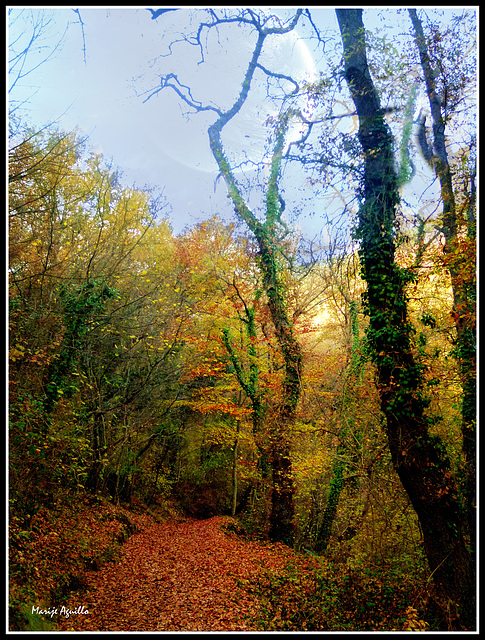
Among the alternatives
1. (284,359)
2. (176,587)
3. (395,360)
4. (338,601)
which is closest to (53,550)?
(176,587)

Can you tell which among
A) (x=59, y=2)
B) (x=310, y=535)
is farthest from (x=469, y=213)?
(x=310, y=535)

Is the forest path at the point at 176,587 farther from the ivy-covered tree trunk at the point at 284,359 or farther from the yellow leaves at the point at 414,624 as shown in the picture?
the yellow leaves at the point at 414,624

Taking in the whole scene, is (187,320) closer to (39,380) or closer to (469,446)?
(39,380)

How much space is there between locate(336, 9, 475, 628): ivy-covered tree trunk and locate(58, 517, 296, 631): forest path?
10.5 ft

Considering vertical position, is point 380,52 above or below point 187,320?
above

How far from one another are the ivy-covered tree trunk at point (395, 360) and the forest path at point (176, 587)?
3.19 m

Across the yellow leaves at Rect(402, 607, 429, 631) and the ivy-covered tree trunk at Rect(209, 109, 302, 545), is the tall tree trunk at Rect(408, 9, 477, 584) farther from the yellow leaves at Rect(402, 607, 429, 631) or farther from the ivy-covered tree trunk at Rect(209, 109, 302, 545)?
the ivy-covered tree trunk at Rect(209, 109, 302, 545)

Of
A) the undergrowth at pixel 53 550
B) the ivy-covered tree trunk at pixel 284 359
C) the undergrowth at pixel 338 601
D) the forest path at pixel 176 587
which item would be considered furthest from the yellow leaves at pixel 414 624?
the ivy-covered tree trunk at pixel 284 359

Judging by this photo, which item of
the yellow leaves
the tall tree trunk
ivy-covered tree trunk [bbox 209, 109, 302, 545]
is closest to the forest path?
ivy-covered tree trunk [bbox 209, 109, 302, 545]

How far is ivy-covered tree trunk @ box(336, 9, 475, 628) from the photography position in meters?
5.13

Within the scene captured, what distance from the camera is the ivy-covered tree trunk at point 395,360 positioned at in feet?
16.8

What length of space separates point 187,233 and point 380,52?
13.7 metres

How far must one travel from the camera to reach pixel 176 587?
23.1ft

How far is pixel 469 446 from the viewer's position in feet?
18.5
